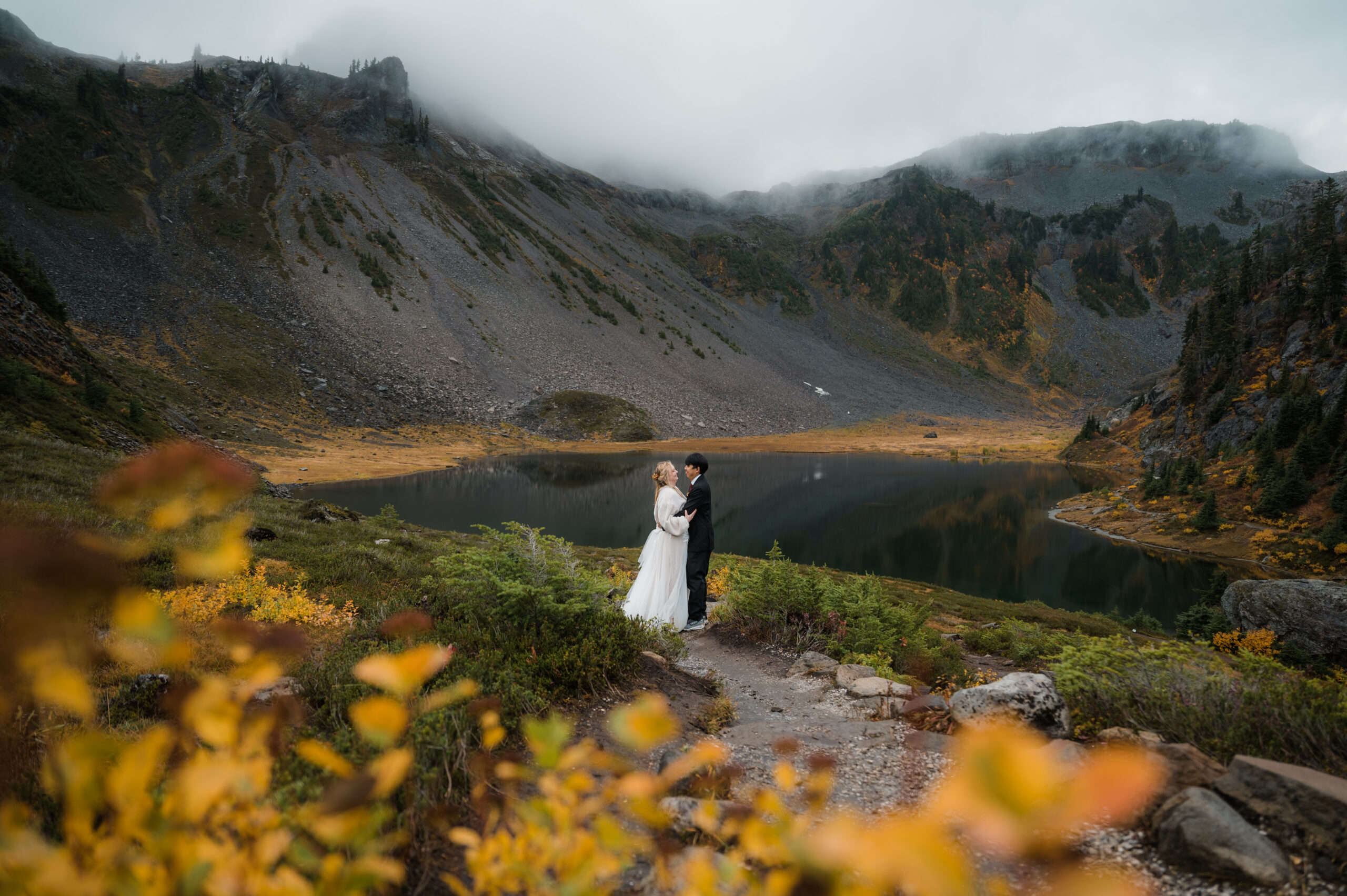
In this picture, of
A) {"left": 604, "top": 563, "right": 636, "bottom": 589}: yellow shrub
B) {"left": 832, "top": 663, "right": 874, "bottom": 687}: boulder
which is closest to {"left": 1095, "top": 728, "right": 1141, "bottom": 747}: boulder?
{"left": 832, "top": 663, "right": 874, "bottom": 687}: boulder

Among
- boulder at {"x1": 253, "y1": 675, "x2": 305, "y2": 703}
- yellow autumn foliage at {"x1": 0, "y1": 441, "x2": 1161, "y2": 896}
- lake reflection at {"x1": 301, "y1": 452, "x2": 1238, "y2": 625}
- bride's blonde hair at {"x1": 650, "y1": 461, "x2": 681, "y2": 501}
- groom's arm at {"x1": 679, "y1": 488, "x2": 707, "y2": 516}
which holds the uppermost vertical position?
yellow autumn foliage at {"x1": 0, "y1": 441, "x2": 1161, "y2": 896}

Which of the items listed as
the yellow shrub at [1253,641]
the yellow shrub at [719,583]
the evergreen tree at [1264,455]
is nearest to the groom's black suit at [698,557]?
the yellow shrub at [719,583]

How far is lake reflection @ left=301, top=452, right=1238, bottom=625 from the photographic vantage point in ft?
94.6

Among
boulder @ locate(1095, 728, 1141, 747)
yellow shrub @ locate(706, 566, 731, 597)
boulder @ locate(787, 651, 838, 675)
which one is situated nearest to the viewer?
boulder @ locate(1095, 728, 1141, 747)

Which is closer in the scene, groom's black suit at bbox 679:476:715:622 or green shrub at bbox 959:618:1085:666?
groom's black suit at bbox 679:476:715:622

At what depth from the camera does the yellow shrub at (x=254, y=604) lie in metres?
6.42

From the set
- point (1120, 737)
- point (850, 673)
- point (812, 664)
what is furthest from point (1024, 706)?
point (812, 664)

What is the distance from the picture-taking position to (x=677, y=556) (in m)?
10.0

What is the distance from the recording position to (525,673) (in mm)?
5203

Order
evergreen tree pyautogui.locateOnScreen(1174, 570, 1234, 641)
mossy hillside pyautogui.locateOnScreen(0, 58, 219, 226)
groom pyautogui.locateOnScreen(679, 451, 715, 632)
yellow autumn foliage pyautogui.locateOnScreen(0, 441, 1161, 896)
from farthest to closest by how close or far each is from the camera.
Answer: mossy hillside pyautogui.locateOnScreen(0, 58, 219, 226), evergreen tree pyautogui.locateOnScreen(1174, 570, 1234, 641), groom pyautogui.locateOnScreen(679, 451, 715, 632), yellow autumn foliage pyautogui.locateOnScreen(0, 441, 1161, 896)

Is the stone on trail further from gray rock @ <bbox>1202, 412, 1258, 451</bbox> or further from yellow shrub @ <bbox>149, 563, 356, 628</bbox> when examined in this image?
gray rock @ <bbox>1202, 412, 1258, 451</bbox>

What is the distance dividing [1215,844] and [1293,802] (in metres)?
0.50

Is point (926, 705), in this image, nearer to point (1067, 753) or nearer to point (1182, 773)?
point (1067, 753)

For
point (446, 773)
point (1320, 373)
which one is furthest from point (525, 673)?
point (1320, 373)
